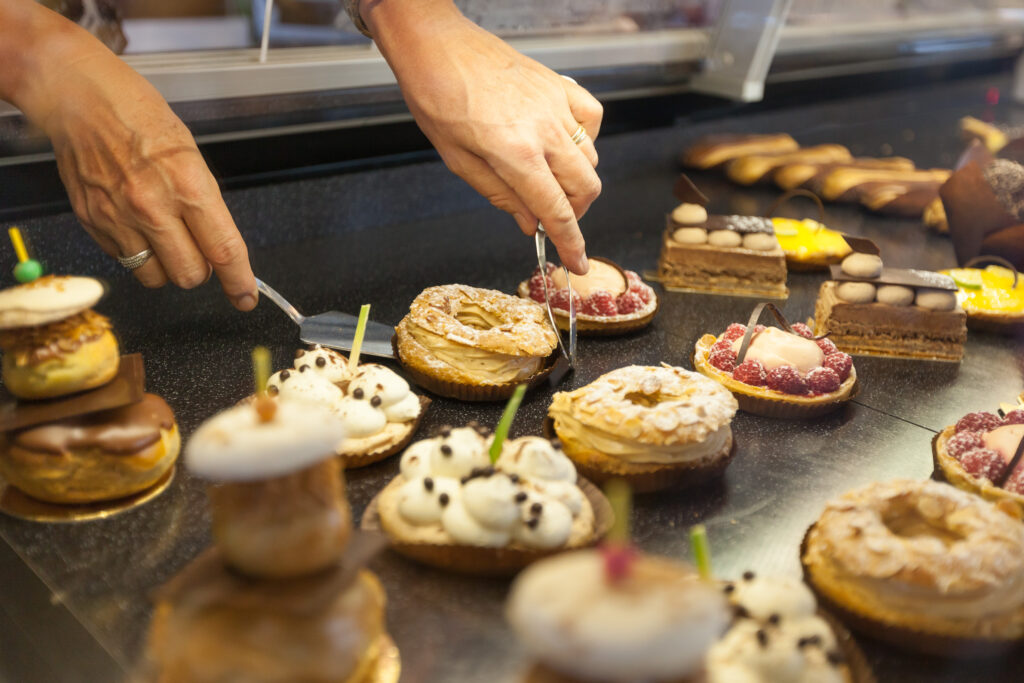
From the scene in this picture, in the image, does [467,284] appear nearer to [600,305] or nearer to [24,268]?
[600,305]

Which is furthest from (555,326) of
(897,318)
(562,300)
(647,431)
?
(897,318)

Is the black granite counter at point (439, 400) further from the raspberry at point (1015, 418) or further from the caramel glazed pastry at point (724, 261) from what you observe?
the raspberry at point (1015, 418)

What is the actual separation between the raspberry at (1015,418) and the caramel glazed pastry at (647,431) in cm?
73

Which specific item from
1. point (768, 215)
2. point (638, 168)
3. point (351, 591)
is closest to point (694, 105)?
point (638, 168)

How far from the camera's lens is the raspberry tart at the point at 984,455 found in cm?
202

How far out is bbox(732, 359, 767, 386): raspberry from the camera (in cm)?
253

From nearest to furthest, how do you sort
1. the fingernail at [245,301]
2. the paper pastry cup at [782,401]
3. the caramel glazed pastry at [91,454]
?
the caramel glazed pastry at [91,454], the fingernail at [245,301], the paper pastry cup at [782,401]

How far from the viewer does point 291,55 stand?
3072 millimetres

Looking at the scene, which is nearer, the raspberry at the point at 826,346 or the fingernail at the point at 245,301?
the fingernail at the point at 245,301

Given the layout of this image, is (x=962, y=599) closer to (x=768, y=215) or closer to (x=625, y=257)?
(x=625, y=257)

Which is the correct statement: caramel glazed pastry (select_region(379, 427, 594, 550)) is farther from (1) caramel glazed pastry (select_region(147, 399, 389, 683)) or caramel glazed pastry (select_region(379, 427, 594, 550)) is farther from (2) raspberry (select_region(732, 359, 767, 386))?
(2) raspberry (select_region(732, 359, 767, 386))

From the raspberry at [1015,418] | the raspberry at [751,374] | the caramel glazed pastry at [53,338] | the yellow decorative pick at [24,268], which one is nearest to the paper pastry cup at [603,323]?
the raspberry at [751,374]

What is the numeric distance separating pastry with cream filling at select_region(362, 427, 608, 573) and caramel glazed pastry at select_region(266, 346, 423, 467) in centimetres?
25

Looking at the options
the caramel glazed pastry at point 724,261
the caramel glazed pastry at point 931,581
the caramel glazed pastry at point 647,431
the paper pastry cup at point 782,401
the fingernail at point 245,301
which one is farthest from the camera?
the caramel glazed pastry at point 724,261
